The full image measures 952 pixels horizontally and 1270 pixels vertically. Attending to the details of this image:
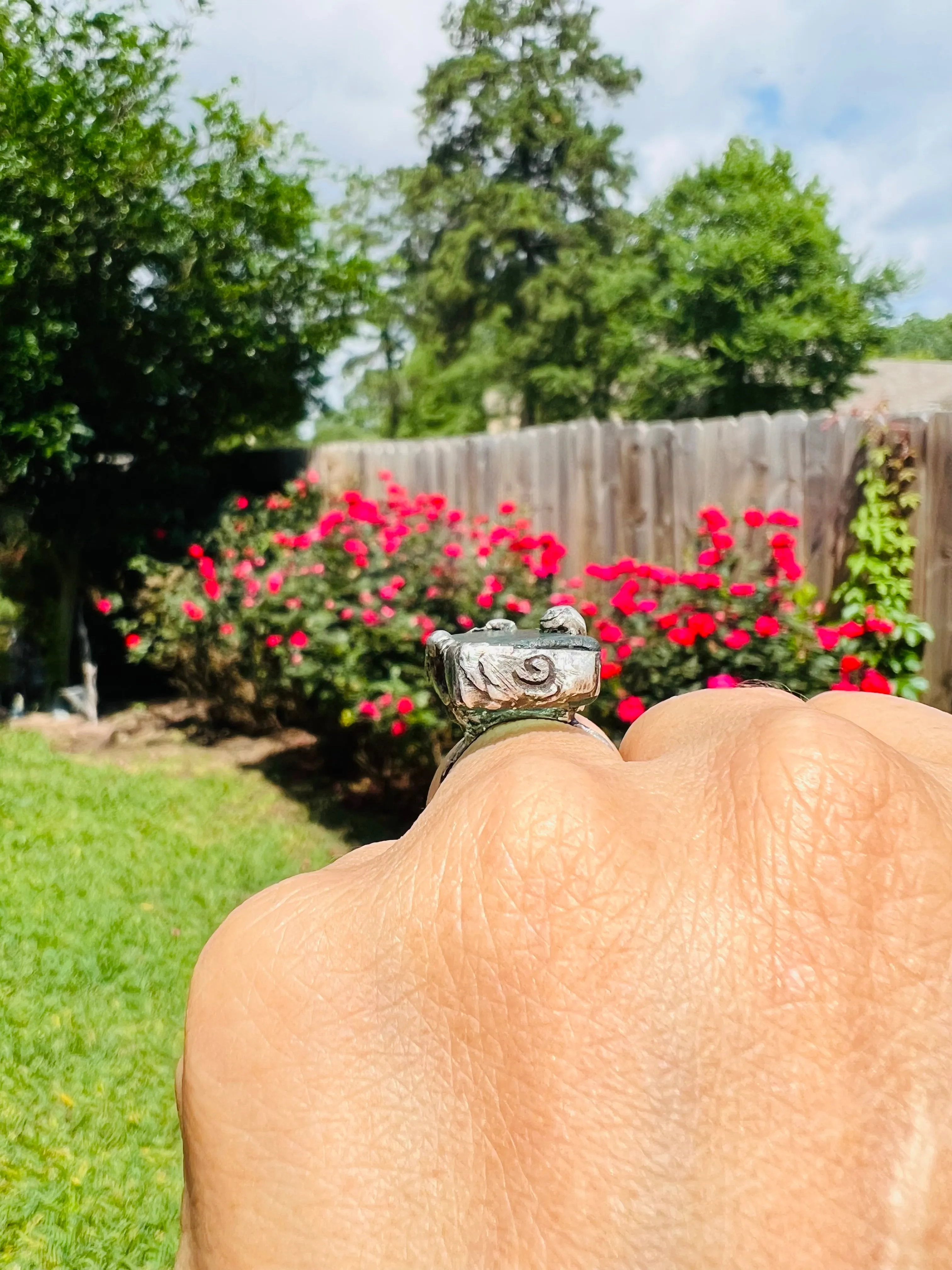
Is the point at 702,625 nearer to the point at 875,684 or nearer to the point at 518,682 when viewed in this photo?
the point at 875,684

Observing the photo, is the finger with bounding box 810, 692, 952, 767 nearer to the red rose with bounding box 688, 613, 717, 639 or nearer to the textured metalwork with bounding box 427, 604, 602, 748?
the textured metalwork with bounding box 427, 604, 602, 748

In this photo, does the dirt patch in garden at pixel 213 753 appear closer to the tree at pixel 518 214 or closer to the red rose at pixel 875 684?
the red rose at pixel 875 684

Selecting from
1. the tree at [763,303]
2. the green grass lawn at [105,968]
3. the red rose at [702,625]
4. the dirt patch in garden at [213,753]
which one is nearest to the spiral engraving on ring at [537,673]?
the green grass lawn at [105,968]

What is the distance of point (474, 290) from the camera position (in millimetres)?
29516

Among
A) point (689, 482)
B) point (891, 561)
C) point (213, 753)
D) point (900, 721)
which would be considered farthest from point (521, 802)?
point (213, 753)

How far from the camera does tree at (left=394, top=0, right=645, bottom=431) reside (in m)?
28.5

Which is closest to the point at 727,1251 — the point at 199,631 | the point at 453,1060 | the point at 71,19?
the point at 453,1060

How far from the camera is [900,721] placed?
808mm

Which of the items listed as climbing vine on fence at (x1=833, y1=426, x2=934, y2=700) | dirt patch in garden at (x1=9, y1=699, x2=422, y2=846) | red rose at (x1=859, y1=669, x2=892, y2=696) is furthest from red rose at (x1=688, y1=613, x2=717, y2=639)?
dirt patch in garden at (x1=9, y1=699, x2=422, y2=846)

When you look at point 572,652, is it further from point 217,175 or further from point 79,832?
point 217,175

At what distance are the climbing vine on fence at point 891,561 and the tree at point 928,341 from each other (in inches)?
1039

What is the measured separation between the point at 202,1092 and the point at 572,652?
438 mm

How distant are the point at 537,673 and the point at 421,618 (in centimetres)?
486

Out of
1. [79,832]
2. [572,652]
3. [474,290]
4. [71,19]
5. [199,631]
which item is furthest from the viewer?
[474,290]
